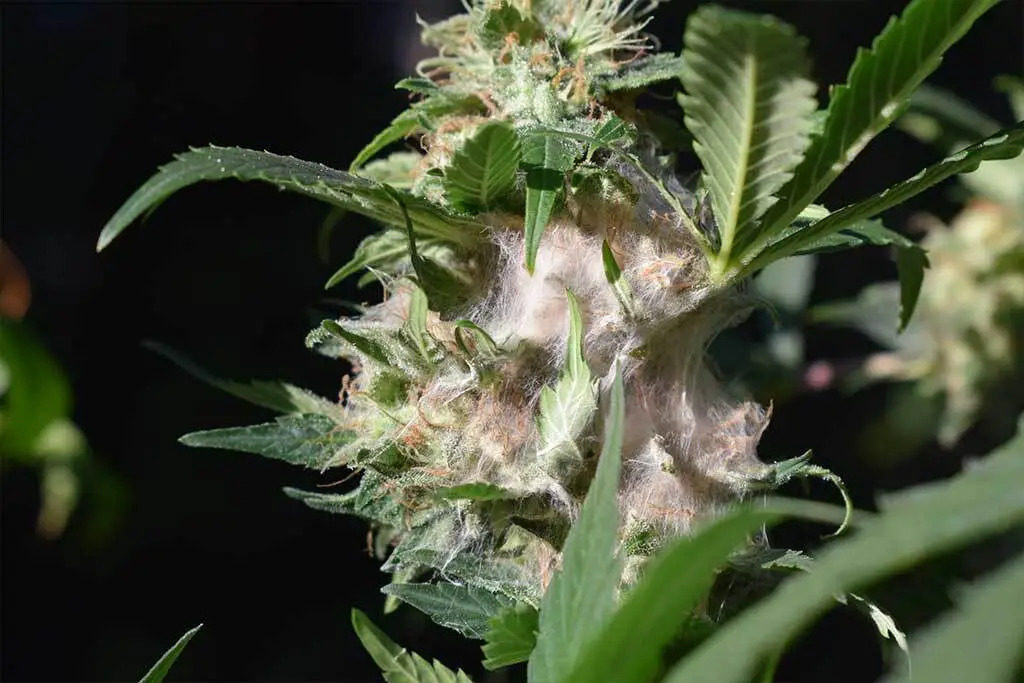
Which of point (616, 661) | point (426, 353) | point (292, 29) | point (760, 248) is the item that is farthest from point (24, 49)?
point (616, 661)

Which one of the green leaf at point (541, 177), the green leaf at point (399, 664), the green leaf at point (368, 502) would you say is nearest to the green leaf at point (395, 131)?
the green leaf at point (541, 177)

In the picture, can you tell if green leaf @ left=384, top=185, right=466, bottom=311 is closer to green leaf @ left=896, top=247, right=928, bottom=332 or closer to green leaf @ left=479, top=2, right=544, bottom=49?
green leaf @ left=479, top=2, right=544, bottom=49

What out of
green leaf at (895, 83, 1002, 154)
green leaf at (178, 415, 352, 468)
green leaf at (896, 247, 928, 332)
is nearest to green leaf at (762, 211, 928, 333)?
green leaf at (896, 247, 928, 332)

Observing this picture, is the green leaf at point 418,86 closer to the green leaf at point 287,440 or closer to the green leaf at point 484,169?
the green leaf at point 484,169

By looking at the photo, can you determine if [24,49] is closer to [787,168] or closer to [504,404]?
[504,404]

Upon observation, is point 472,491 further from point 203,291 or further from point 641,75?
point 203,291

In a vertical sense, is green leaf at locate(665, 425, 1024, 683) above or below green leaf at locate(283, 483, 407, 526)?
above
